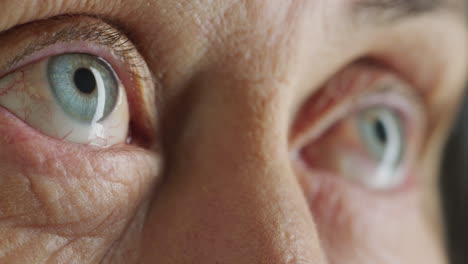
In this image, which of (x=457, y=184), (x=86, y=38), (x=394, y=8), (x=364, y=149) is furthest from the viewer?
(x=457, y=184)

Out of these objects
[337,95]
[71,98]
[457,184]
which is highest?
[457,184]

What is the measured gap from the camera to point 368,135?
112 centimetres

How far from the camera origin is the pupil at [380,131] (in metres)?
1.13

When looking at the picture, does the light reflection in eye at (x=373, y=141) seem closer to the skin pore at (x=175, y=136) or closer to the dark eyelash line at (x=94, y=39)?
the skin pore at (x=175, y=136)

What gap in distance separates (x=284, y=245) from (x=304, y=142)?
376 millimetres

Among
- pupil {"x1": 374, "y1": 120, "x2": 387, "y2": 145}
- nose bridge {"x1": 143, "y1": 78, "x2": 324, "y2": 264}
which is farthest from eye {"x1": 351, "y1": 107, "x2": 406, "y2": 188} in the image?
nose bridge {"x1": 143, "y1": 78, "x2": 324, "y2": 264}

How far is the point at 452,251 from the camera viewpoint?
1.28 metres

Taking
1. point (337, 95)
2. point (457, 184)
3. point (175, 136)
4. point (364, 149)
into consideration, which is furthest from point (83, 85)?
point (457, 184)

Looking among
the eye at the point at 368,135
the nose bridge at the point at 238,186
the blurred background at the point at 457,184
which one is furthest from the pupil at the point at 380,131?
the nose bridge at the point at 238,186

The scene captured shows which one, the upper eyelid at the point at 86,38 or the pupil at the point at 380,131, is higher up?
the pupil at the point at 380,131

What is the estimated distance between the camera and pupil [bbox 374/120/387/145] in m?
1.13

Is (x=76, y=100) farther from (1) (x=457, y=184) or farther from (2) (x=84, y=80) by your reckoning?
(1) (x=457, y=184)

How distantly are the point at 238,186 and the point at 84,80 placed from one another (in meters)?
0.21

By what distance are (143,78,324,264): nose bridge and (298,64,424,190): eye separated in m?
0.29
